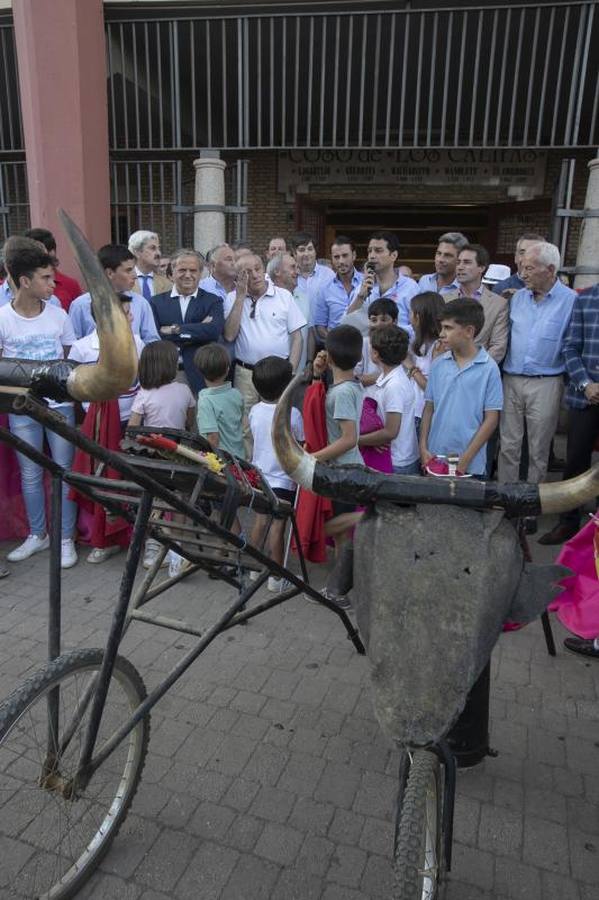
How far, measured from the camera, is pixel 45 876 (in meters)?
2.31

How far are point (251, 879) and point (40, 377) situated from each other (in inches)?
72.6

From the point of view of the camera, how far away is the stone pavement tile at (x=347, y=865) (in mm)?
2318

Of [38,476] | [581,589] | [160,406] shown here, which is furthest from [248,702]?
[38,476]

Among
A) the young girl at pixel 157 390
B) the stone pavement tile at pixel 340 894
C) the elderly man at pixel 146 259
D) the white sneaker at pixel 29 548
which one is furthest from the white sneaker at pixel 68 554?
the stone pavement tile at pixel 340 894

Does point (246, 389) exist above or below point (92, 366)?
below

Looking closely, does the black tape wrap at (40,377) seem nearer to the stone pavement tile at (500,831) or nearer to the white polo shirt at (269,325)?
the stone pavement tile at (500,831)

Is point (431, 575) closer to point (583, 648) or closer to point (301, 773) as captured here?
point (301, 773)

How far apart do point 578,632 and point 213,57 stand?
11.0m

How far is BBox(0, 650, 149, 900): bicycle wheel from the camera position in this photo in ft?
6.91

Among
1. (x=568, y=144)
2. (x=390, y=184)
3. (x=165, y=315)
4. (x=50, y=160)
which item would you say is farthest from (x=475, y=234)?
(x=165, y=315)

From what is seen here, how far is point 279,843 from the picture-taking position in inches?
97.0

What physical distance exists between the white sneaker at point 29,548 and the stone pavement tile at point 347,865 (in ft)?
10.5

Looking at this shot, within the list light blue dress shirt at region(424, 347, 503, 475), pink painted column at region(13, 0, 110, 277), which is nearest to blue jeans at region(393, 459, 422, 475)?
light blue dress shirt at region(424, 347, 503, 475)

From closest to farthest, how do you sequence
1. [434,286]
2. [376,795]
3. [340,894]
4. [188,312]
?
[340,894] → [376,795] → [188,312] → [434,286]
